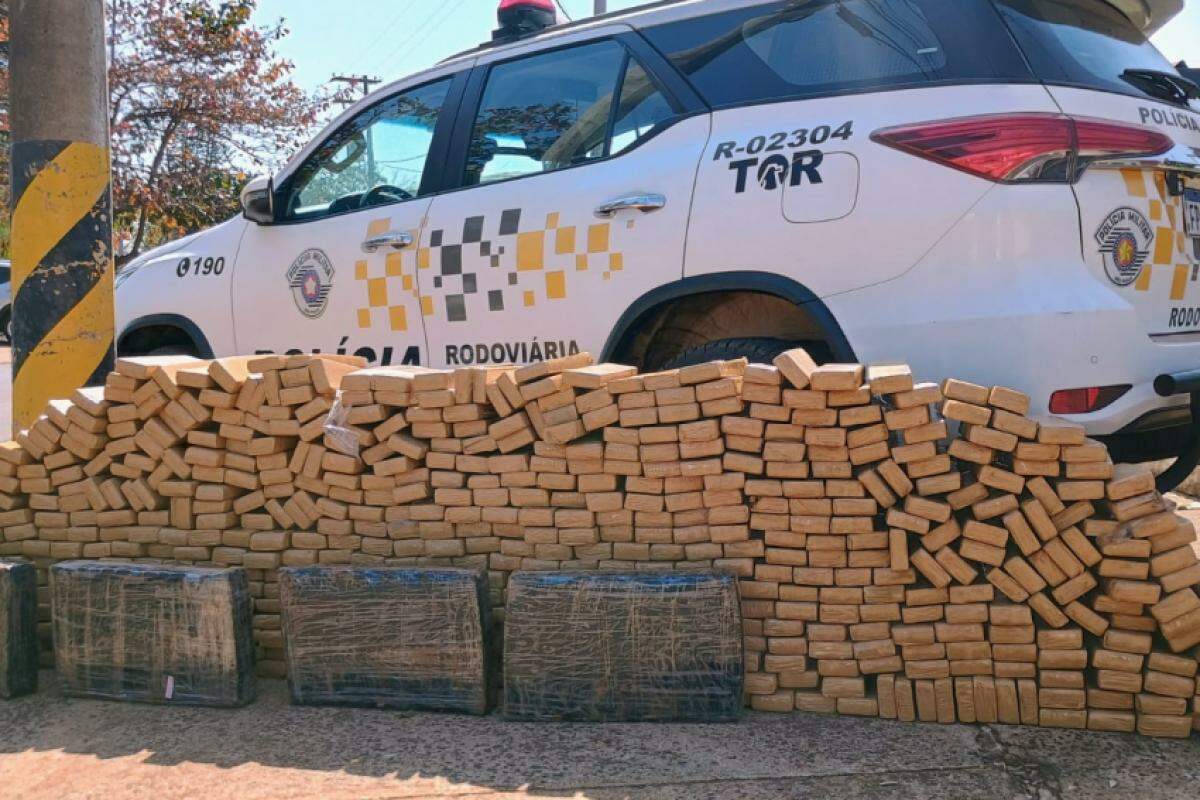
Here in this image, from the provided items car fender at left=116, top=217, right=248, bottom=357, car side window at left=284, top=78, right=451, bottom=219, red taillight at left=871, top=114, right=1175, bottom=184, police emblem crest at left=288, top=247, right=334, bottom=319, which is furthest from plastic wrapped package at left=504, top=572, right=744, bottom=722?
car fender at left=116, top=217, right=248, bottom=357

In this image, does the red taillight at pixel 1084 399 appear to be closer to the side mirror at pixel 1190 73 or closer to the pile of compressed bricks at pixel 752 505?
the pile of compressed bricks at pixel 752 505

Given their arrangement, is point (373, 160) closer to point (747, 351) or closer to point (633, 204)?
point (633, 204)

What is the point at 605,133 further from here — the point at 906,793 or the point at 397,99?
the point at 906,793

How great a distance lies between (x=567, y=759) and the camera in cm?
298

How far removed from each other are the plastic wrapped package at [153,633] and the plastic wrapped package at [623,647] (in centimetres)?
89

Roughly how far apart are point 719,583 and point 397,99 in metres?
2.92

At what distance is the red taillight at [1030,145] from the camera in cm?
317

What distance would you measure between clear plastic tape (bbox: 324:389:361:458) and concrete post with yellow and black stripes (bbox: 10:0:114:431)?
159cm

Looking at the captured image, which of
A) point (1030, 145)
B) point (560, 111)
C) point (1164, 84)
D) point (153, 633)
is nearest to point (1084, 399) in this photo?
point (1030, 145)

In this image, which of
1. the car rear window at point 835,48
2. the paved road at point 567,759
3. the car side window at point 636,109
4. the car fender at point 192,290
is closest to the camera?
the paved road at point 567,759

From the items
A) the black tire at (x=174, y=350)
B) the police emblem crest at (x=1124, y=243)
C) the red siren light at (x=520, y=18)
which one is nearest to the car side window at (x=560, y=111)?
the red siren light at (x=520, y=18)

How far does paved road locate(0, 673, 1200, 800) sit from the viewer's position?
9.12ft

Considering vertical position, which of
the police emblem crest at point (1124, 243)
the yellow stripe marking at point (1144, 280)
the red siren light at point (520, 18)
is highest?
the red siren light at point (520, 18)

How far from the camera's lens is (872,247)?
3.35 meters
